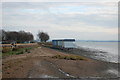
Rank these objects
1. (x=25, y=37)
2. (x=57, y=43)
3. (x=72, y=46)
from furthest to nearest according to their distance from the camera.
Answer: (x=25, y=37)
(x=57, y=43)
(x=72, y=46)

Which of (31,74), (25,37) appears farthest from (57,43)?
(31,74)

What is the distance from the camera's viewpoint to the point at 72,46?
2200 inches

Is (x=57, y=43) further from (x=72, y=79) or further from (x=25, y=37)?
(x=72, y=79)

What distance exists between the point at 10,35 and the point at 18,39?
4.22 m

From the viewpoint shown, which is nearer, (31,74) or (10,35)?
(31,74)

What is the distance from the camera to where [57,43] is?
6412 cm

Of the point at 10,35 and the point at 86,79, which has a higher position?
the point at 10,35

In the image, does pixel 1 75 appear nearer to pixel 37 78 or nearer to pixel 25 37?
pixel 37 78

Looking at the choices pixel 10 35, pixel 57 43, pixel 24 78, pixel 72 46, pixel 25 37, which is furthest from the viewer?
pixel 25 37

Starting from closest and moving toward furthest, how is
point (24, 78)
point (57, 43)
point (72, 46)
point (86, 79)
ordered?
point (24, 78) < point (86, 79) < point (72, 46) < point (57, 43)

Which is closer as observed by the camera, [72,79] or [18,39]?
[72,79]

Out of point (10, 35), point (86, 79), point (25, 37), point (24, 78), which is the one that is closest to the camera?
point (24, 78)

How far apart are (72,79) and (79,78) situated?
69 cm

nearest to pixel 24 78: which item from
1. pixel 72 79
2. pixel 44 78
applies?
pixel 44 78
